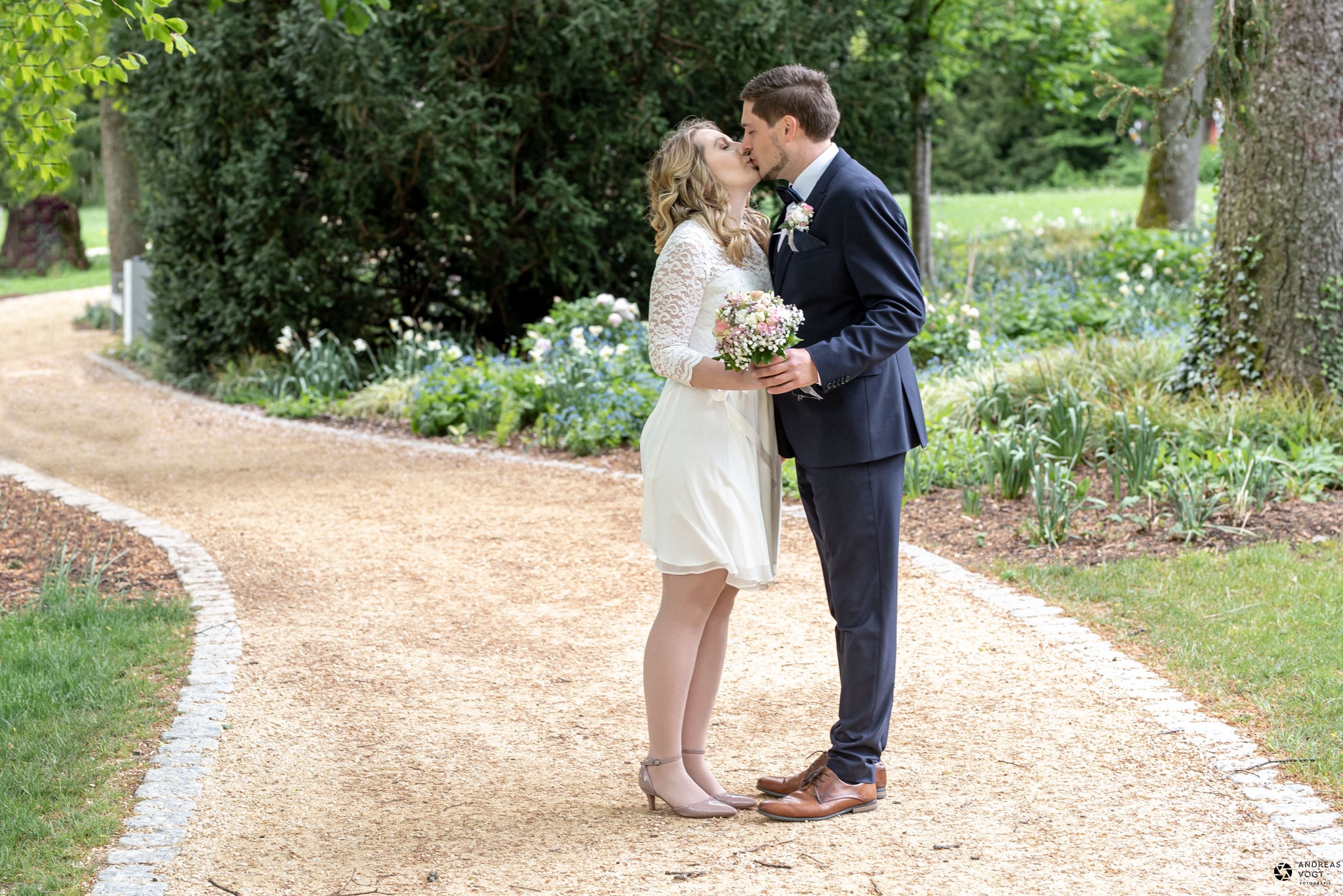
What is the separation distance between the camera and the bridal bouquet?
2803mm

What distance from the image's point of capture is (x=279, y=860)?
305 cm

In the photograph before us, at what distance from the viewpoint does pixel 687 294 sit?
9.98 ft

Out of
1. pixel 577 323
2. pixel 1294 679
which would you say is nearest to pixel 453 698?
pixel 1294 679

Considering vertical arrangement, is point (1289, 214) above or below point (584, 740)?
above

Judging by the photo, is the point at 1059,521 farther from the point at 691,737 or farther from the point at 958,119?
the point at 958,119

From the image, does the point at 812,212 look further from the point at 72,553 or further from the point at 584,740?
the point at 72,553

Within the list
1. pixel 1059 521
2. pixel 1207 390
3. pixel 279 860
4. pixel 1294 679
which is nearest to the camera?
pixel 279 860

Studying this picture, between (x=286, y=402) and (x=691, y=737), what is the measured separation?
7.70 meters

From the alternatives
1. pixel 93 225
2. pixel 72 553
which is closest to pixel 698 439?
pixel 72 553

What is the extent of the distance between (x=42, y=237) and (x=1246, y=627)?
27959mm

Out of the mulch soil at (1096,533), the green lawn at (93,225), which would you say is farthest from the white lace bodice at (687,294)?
the green lawn at (93,225)

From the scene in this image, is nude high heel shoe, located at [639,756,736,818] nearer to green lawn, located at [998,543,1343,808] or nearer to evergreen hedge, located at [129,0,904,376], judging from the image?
green lawn, located at [998,543,1343,808]

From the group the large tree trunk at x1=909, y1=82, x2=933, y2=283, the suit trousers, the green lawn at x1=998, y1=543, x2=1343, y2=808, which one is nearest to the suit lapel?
the suit trousers

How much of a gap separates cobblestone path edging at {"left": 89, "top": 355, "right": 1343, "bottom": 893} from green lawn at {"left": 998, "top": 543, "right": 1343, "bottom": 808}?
2.7 inches
